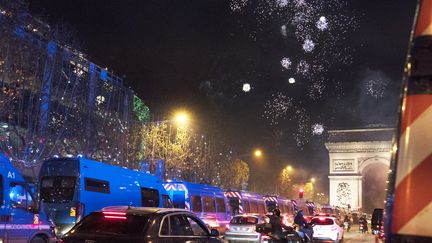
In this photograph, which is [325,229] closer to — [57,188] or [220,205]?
[220,205]

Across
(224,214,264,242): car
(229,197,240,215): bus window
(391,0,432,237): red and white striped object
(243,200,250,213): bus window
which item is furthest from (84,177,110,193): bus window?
(243,200,250,213): bus window

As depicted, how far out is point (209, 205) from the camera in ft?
89.4

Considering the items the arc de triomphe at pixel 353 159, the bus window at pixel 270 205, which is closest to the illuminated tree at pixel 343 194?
the arc de triomphe at pixel 353 159

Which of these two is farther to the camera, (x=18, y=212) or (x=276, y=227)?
(x=276, y=227)

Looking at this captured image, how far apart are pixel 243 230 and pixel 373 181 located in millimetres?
71214

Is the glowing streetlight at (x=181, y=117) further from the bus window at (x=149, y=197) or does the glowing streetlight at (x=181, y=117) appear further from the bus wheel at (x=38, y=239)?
the bus wheel at (x=38, y=239)

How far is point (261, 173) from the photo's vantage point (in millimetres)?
69188

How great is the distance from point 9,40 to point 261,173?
52256 millimetres

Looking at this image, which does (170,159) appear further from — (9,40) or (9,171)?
(9,171)

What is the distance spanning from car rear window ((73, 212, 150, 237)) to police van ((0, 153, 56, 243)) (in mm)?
5281

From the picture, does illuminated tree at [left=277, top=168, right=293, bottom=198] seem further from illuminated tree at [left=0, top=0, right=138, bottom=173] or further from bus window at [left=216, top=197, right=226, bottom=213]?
bus window at [left=216, top=197, right=226, bottom=213]

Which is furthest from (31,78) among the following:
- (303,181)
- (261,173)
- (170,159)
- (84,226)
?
(303,181)

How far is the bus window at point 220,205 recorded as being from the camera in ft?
93.3

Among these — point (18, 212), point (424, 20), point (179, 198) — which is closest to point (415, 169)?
point (424, 20)
